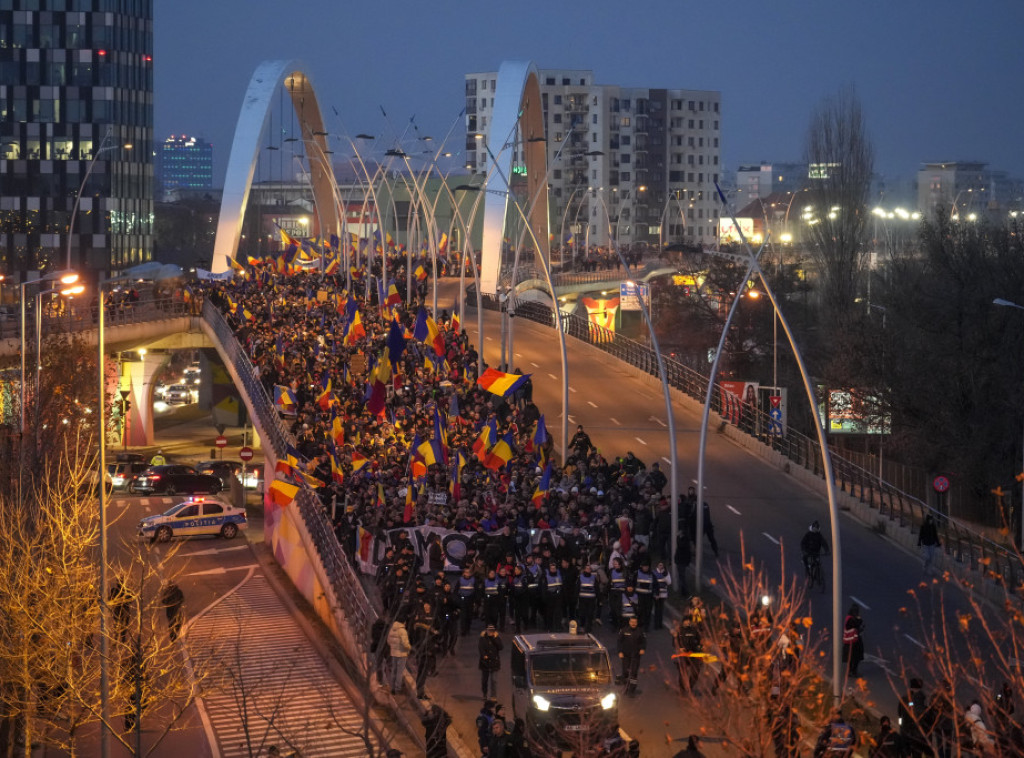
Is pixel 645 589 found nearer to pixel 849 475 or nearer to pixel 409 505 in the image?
pixel 409 505

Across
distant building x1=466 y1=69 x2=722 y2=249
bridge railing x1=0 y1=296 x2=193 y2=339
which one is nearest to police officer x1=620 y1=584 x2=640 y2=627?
bridge railing x1=0 y1=296 x2=193 y2=339

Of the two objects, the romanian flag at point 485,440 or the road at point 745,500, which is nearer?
the road at point 745,500

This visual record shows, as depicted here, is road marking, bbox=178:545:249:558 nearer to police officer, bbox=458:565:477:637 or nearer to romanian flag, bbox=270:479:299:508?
romanian flag, bbox=270:479:299:508

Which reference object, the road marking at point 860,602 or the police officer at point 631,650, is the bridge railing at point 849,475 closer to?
the road marking at point 860,602

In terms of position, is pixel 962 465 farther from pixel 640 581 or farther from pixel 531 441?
pixel 640 581

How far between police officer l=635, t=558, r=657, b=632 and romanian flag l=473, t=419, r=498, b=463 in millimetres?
7629

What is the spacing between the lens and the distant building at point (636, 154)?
546ft

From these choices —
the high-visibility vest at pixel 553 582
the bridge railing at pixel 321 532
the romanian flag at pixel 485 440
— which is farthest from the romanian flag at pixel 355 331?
the high-visibility vest at pixel 553 582

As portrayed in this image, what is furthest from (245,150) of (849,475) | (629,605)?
(629,605)

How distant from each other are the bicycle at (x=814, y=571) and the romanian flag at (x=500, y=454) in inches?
260

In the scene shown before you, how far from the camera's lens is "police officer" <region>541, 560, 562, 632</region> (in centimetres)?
2264

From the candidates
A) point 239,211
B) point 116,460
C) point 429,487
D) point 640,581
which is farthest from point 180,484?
point 239,211

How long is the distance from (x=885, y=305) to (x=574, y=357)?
14.4 m

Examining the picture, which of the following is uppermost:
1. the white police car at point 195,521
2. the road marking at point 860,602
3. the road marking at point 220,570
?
the road marking at point 860,602
